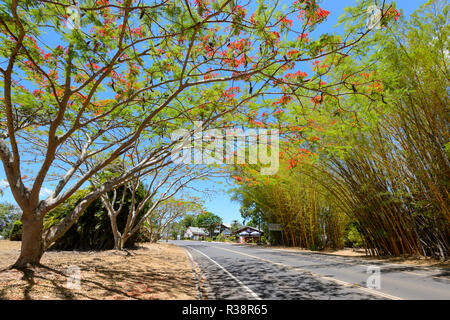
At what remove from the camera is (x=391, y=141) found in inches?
352

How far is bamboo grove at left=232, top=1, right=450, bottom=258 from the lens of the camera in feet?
18.6

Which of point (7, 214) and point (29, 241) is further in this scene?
point (7, 214)

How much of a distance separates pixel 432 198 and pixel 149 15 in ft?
33.3
